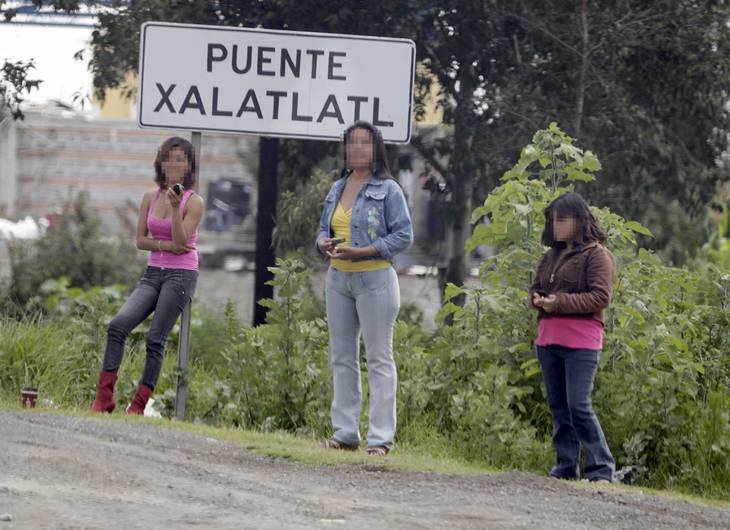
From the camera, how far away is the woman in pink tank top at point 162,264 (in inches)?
370

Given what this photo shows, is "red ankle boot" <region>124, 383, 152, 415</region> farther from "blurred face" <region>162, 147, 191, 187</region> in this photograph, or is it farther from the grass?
"blurred face" <region>162, 147, 191, 187</region>

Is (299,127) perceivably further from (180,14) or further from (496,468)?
(180,14)

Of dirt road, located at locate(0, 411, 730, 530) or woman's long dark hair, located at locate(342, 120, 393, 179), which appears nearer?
dirt road, located at locate(0, 411, 730, 530)

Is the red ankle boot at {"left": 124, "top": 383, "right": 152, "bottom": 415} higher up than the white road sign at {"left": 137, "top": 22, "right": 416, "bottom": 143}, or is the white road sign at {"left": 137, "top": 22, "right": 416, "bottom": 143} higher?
the white road sign at {"left": 137, "top": 22, "right": 416, "bottom": 143}

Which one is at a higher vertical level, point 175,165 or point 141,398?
point 175,165

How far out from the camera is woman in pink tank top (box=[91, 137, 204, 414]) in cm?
939

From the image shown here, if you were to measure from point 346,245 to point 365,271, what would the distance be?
18 centimetres

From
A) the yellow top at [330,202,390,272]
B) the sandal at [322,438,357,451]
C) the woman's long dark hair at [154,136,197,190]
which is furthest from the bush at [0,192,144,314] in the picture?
the yellow top at [330,202,390,272]

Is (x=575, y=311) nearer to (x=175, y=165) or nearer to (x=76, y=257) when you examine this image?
(x=175, y=165)

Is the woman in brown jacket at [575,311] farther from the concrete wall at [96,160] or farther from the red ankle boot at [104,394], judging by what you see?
the concrete wall at [96,160]

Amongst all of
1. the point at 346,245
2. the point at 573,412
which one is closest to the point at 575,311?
the point at 573,412

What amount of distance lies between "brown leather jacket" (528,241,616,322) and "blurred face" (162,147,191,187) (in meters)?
2.42

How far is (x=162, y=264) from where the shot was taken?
31.1 ft

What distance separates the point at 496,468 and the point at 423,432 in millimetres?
880
